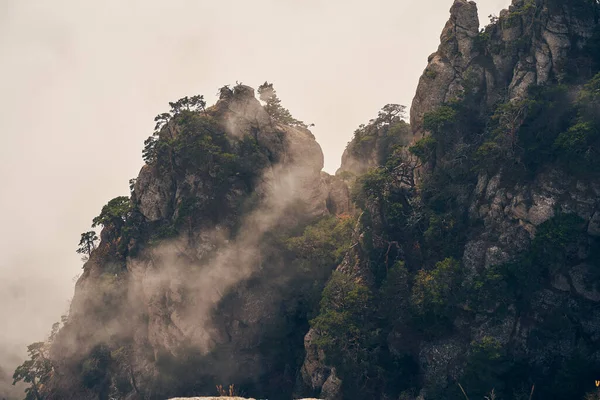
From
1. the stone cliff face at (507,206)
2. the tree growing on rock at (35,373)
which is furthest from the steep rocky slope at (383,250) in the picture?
the tree growing on rock at (35,373)

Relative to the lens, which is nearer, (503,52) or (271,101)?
(503,52)

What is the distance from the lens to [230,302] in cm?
6706

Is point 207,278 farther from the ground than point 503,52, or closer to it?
closer to it

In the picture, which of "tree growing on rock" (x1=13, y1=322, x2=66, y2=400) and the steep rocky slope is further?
"tree growing on rock" (x1=13, y1=322, x2=66, y2=400)

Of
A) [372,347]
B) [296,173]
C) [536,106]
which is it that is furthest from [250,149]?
[536,106]

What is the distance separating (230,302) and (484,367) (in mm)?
38216

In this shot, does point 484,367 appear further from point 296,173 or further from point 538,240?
point 296,173

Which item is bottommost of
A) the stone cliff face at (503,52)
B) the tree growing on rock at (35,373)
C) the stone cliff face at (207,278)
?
the tree growing on rock at (35,373)

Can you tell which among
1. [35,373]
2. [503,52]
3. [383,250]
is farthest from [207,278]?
[503,52]

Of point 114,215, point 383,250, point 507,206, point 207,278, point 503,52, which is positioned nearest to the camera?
point 507,206

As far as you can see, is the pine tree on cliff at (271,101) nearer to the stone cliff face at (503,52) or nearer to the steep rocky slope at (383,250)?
the steep rocky slope at (383,250)

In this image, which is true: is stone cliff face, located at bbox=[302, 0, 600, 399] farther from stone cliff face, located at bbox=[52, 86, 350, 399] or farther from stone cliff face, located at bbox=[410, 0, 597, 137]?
stone cliff face, located at bbox=[52, 86, 350, 399]

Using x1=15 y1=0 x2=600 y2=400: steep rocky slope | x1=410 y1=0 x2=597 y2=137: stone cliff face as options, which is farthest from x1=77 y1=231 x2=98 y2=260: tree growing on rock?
x1=410 y1=0 x2=597 y2=137: stone cliff face

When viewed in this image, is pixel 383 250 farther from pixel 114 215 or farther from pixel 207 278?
pixel 114 215
